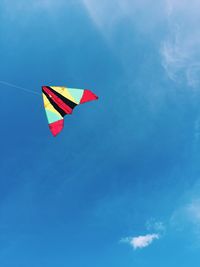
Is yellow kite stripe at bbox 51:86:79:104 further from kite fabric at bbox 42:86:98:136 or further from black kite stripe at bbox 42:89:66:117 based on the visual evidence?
black kite stripe at bbox 42:89:66:117

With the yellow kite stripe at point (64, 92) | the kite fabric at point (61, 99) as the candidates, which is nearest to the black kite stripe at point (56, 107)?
the kite fabric at point (61, 99)

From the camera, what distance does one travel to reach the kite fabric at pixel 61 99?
15.6 metres

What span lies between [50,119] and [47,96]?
1.55 metres

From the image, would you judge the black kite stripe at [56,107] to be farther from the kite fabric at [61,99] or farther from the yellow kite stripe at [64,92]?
the yellow kite stripe at [64,92]

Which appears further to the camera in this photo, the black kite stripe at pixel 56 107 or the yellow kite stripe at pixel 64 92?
the black kite stripe at pixel 56 107

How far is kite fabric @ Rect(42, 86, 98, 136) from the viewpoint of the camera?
15586 millimetres

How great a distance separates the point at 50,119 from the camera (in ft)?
49.5

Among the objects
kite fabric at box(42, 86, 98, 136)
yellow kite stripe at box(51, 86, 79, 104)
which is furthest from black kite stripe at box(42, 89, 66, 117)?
yellow kite stripe at box(51, 86, 79, 104)

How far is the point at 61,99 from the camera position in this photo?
15977 mm

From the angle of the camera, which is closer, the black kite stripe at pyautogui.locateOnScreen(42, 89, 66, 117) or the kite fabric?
the kite fabric

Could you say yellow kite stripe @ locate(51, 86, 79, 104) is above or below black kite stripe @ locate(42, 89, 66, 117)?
above

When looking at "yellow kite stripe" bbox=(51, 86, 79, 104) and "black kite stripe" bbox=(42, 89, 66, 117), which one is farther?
"black kite stripe" bbox=(42, 89, 66, 117)

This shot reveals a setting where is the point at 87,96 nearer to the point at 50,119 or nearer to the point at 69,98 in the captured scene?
the point at 69,98

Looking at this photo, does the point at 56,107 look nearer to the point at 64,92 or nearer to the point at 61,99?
the point at 61,99
